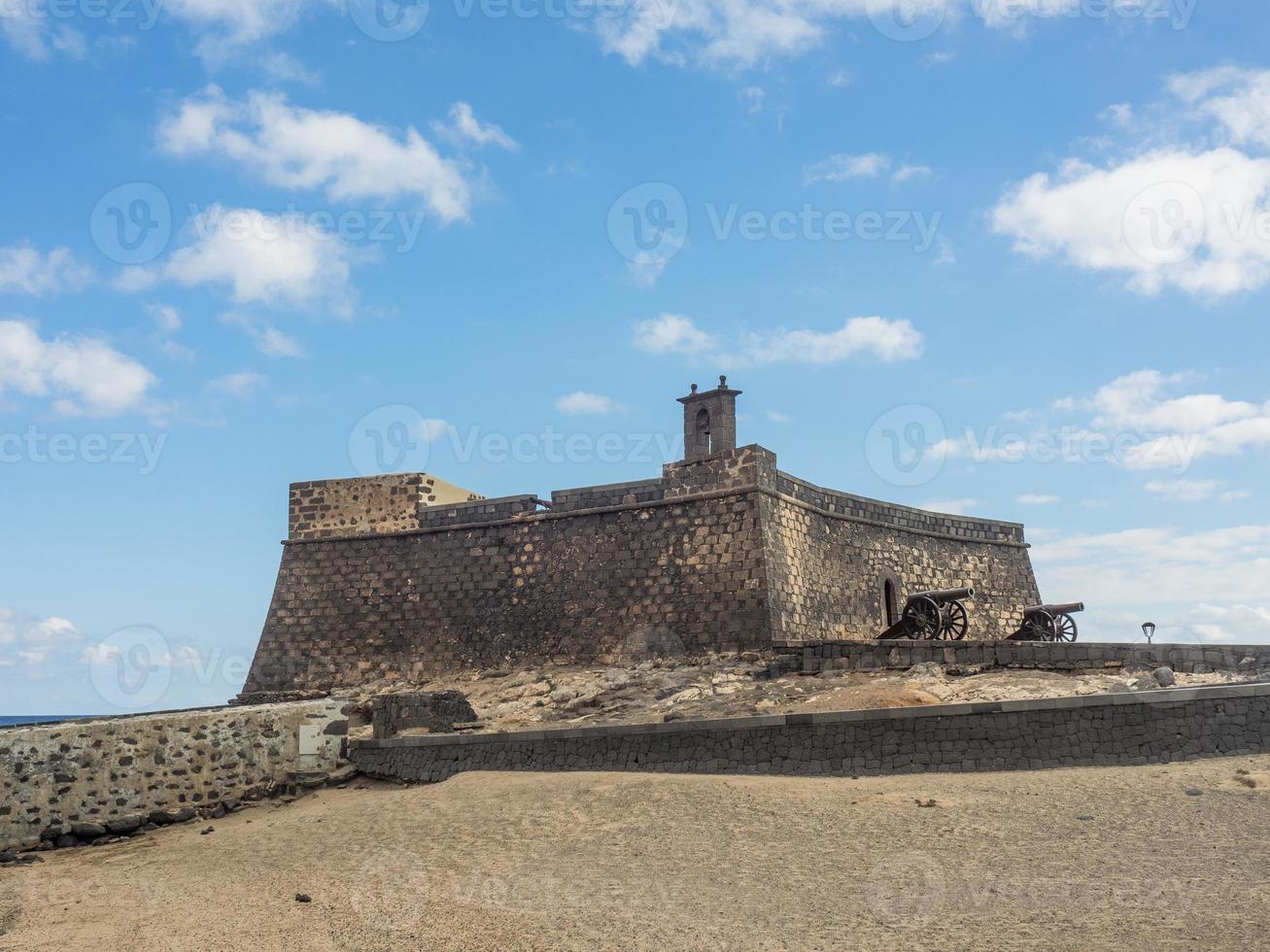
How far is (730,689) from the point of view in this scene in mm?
14094

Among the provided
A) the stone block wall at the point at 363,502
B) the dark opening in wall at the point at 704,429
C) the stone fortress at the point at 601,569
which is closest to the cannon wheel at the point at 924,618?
the stone fortress at the point at 601,569

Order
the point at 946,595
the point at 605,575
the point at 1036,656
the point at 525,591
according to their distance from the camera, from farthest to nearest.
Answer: the point at 525,591 → the point at 605,575 → the point at 946,595 → the point at 1036,656

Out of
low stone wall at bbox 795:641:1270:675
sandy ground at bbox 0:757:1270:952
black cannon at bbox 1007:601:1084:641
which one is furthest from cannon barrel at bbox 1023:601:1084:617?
sandy ground at bbox 0:757:1270:952

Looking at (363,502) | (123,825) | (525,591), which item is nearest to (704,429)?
(525,591)

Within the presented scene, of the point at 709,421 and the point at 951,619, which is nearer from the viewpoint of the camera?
the point at 951,619

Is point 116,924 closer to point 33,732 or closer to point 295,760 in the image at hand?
point 33,732

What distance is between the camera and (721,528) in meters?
16.7

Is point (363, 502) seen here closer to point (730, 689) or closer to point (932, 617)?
point (730, 689)

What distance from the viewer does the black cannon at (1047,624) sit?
19.2m

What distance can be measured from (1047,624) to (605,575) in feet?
27.3

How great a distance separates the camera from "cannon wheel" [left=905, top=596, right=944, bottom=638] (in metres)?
16.8

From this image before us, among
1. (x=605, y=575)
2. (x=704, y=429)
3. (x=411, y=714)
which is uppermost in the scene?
(x=704, y=429)

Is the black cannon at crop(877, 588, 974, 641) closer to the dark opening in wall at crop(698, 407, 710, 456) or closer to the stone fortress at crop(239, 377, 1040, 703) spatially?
the stone fortress at crop(239, 377, 1040, 703)

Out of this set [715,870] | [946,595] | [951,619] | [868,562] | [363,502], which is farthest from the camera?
[363,502]
